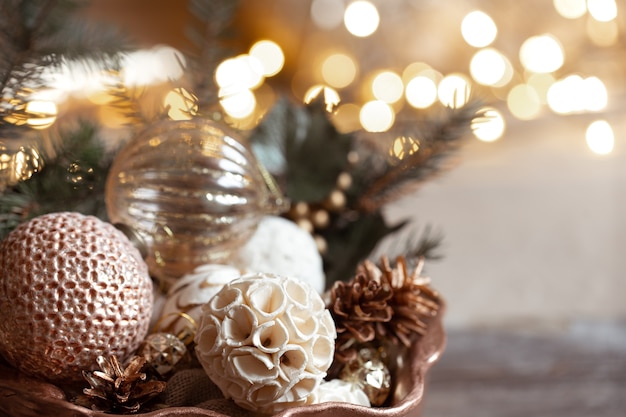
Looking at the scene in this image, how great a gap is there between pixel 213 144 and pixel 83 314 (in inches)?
6.4

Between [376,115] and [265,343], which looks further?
[376,115]

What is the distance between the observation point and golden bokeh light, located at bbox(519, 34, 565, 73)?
60.7 inches

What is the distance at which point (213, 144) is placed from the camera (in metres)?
0.50

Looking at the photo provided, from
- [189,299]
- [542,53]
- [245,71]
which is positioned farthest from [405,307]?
[542,53]

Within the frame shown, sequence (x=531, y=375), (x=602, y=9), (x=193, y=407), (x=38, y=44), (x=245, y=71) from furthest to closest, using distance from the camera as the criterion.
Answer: (x=602, y=9), (x=245, y=71), (x=531, y=375), (x=38, y=44), (x=193, y=407)

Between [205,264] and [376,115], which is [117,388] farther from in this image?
[376,115]

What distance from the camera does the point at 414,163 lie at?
61 cm

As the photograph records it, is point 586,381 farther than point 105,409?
Yes

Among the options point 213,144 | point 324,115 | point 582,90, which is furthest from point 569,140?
point 213,144

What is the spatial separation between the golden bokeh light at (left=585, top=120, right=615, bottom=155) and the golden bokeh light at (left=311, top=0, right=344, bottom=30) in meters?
0.59

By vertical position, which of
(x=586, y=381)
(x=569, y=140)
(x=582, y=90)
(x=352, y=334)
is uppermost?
(x=352, y=334)

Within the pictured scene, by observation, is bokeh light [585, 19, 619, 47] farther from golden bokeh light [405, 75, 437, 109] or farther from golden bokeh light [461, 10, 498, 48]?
golden bokeh light [405, 75, 437, 109]

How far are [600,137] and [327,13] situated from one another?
64 cm

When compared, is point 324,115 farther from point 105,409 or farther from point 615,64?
point 615,64
